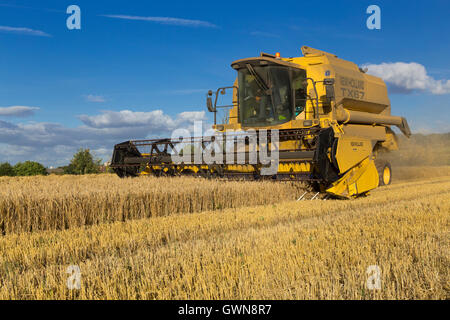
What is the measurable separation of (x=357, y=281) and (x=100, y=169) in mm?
22943

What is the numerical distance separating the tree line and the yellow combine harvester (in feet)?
41.4

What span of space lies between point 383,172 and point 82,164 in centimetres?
1686

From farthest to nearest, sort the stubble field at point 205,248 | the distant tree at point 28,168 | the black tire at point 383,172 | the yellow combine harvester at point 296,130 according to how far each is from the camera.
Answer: the distant tree at point 28,168, the black tire at point 383,172, the yellow combine harvester at point 296,130, the stubble field at point 205,248

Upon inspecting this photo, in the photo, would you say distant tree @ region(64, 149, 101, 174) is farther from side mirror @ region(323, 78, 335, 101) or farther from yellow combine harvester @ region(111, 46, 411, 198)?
side mirror @ region(323, 78, 335, 101)

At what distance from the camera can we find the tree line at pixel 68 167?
76.1 ft

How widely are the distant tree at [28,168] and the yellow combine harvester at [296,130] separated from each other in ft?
42.8

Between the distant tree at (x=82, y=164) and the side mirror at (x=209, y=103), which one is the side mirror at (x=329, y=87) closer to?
the side mirror at (x=209, y=103)

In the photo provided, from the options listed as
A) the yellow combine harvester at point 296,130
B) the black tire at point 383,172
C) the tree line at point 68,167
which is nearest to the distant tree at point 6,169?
the tree line at point 68,167

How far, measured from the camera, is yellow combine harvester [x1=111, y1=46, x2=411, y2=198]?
9352 millimetres

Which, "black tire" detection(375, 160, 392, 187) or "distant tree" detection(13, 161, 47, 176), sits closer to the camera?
"black tire" detection(375, 160, 392, 187)

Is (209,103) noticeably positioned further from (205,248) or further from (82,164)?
(82,164)

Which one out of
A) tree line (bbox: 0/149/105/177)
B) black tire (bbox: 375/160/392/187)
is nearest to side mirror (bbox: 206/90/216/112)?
black tire (bbox: 375/160/392/187)

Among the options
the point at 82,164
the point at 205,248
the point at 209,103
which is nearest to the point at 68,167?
the point at 82,164

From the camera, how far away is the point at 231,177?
10.3 metres
